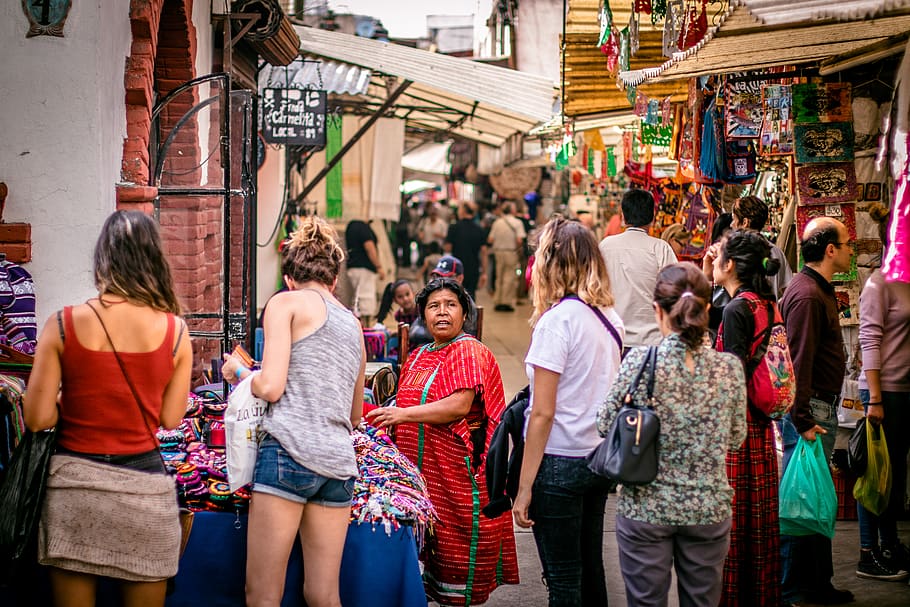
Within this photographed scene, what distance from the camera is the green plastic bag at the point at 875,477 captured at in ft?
17.7

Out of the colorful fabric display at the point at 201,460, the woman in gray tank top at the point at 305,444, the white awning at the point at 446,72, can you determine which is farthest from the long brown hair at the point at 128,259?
the white awning at the point at 446,72

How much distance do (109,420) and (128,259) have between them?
543mm

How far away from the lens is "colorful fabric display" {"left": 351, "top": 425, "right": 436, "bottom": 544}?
163 inches

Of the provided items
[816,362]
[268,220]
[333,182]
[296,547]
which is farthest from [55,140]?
[333,182]

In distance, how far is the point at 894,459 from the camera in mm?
5570

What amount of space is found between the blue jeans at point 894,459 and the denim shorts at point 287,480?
Result: 326 cm

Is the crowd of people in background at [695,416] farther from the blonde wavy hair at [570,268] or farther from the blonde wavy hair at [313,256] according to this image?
the blonde wavy hair at [313,256]

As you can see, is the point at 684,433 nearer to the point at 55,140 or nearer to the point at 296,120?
the point at 55,140

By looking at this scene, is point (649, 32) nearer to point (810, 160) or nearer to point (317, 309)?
point (810, 160)

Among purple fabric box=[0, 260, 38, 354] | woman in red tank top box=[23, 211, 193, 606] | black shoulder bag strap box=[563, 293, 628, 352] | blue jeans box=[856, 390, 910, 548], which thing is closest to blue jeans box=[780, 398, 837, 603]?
blue jeans box=[856, 390, 910, 548]

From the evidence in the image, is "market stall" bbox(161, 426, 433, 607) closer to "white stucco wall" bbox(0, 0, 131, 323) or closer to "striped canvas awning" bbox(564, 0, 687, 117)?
"white stucco wall" bbox(0, 0, 131, 323)

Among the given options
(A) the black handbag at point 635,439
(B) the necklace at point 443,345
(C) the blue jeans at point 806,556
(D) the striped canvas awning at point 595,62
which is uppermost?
(D) the striped canvas awning at point 595,62

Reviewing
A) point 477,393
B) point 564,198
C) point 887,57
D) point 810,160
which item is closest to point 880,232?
point 810,160

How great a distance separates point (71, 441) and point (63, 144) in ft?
8.18
